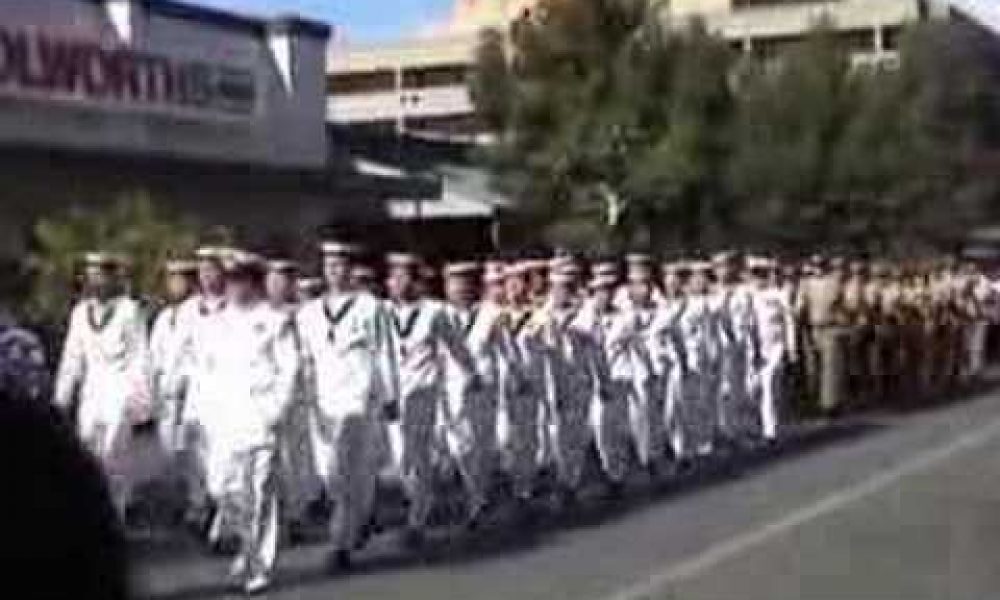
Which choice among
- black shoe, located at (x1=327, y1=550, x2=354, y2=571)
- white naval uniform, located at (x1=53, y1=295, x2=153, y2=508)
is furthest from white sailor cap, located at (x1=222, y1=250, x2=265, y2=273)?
black shoe, located at (x1=327, y1=550, x2=354, y2=571)

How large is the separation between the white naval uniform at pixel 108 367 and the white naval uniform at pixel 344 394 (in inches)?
45.0

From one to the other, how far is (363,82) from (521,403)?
79.5 meters

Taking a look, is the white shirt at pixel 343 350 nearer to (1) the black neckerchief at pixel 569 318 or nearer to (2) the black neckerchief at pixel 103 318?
(2) the black neckerchief at pixel 103 318

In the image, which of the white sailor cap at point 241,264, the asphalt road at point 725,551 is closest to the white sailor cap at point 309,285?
the white sailor cap at point 241,264

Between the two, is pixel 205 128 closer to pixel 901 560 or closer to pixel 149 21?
pixel 149 21

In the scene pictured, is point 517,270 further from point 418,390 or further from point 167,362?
point 167,362

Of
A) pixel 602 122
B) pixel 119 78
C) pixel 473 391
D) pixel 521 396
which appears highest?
pixel 119 78

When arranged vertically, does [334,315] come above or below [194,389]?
above

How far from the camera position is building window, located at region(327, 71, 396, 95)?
313ft

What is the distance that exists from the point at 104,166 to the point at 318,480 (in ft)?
39.5

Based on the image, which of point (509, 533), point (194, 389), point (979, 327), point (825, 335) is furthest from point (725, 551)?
point (979, 327)

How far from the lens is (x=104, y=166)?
1034 inches

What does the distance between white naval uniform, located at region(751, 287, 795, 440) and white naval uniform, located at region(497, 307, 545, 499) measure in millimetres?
5880

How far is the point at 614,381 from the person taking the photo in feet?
67.3
